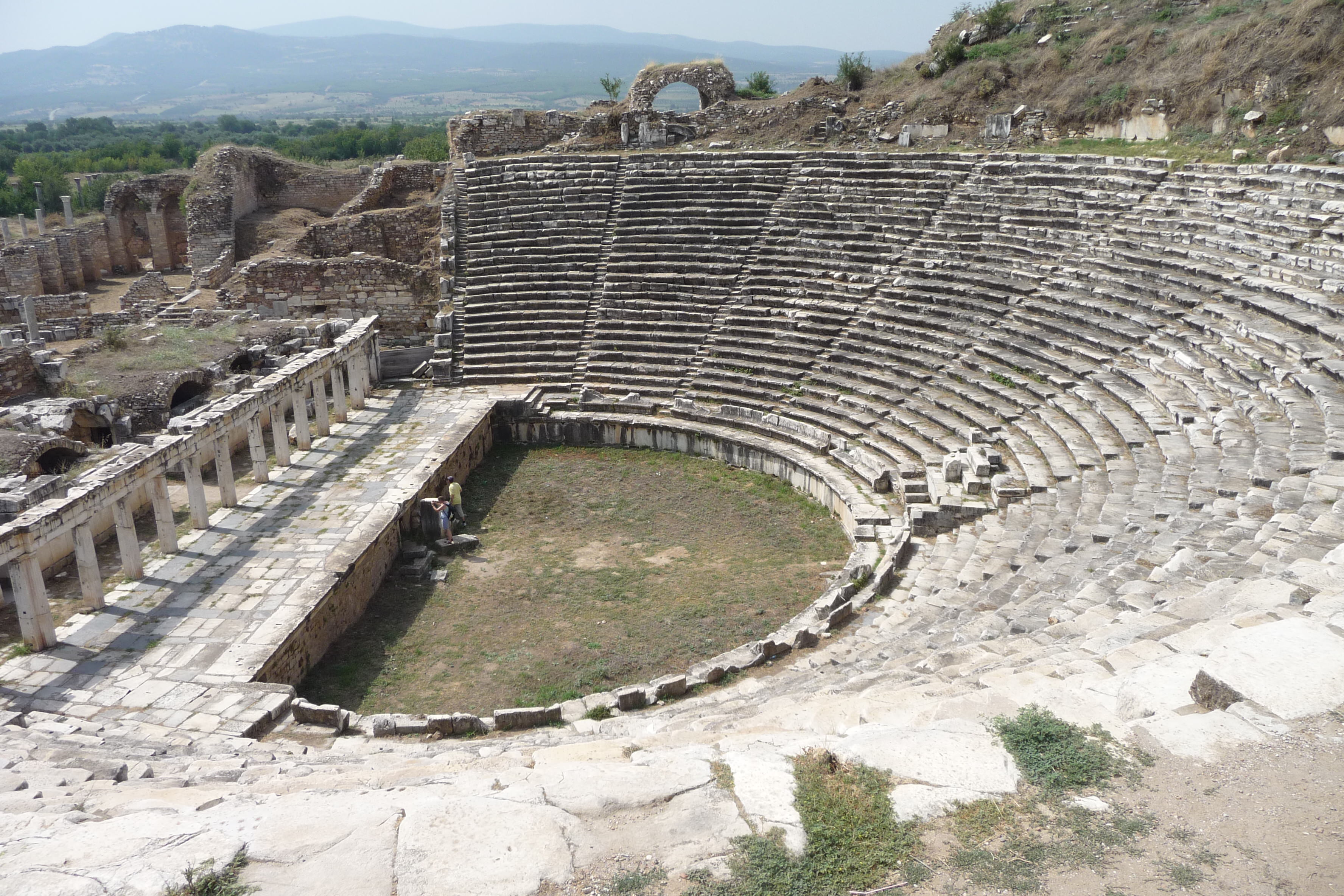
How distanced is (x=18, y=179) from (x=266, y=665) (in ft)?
230

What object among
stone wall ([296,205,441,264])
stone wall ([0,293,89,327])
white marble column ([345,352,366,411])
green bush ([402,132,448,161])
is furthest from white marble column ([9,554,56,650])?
green bush ([402,132,448,161])

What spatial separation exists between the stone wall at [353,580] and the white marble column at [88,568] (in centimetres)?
259

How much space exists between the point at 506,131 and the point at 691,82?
18.8 feet

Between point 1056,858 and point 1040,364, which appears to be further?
point 1040,364

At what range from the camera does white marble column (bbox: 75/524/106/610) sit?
436 inches

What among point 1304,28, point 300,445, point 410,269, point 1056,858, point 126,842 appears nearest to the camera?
point 1056,858

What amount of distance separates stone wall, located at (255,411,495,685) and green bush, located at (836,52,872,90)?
1658 cm

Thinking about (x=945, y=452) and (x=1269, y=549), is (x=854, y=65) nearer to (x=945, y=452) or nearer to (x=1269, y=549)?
(x=945, y=452)

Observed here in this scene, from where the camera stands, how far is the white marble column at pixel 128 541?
38.8ft

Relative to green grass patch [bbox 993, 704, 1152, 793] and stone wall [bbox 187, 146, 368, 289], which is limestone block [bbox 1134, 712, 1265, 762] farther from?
stone wall [bbox 187, 146, 368, 289]

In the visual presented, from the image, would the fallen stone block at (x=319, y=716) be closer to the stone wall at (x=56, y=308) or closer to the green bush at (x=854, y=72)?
the stone wall at (x=56, y=308)

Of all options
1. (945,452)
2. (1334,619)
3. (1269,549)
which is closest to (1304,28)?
(945,452)

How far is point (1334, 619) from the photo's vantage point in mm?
6500

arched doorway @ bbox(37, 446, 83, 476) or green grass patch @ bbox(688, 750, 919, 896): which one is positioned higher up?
green grass patch @ bbox(688, 750, 919, 896)
